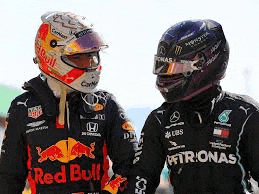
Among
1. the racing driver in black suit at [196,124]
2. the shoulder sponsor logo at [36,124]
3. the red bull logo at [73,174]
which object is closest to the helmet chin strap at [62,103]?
the shoulder sponsor logo at [36,124]

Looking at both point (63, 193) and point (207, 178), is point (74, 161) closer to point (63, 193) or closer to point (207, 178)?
point (63, 193)

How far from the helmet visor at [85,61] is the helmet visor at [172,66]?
0.81 metres

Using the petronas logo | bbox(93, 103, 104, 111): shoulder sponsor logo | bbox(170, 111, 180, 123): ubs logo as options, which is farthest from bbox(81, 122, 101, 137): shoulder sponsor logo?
the petronas logo

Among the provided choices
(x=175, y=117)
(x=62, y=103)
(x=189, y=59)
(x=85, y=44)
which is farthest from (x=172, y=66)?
(x=62, y=103)

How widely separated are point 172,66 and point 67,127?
4.33 feet

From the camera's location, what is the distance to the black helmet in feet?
20.4

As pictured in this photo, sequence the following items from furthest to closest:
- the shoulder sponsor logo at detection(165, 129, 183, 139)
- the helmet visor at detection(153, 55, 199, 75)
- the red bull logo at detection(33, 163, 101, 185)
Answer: the red bull logo at detection(33, 163, 101, 185), the shoulder sponsor logo at detection(165, 129, 183, 139), the helmet visor at detection(153, 55, 199, 75)

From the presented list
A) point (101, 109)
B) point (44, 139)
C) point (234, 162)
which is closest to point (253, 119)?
point (234, 162)

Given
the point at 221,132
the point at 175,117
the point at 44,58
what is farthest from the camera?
the point at 44,58

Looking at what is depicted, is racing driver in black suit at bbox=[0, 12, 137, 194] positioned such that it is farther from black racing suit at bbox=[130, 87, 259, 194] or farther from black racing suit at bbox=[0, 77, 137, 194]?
black racing suit at bbox=[130, 87, 259, 194]

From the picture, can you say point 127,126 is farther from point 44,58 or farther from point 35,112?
point 44,58

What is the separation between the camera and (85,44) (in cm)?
677

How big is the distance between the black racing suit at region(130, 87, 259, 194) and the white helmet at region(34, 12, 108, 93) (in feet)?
2.72

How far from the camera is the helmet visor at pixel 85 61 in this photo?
22.4 ft
